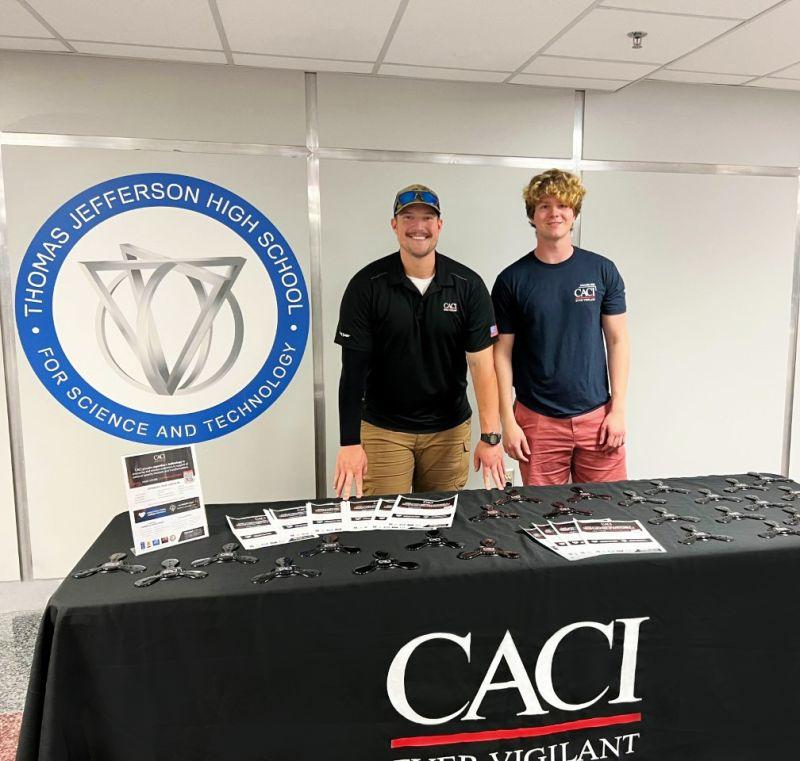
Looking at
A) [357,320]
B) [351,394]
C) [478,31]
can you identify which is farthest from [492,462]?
A: [478,31]

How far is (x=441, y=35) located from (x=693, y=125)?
5.27 ft

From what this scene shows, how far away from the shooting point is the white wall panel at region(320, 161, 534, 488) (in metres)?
3.00

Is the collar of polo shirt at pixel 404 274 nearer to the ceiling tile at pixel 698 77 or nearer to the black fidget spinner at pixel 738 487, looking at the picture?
the black fidget spinner at pixel 738 487

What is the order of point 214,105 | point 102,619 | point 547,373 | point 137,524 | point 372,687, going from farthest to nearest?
point 214,105 → point 547,373 → point 137,524 → point 372,687 → point 102,619

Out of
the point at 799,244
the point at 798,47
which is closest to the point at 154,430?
the point at 798,47

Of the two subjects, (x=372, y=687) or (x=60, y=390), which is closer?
(x=372, y=687)

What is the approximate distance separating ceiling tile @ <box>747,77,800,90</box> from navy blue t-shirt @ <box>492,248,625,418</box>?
153 cm

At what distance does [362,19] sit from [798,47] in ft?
6.00

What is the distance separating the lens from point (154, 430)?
297cm

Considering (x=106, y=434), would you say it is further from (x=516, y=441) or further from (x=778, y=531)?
(x=778, y=531)

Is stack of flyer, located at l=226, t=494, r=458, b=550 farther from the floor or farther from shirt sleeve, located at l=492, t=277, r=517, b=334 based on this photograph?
the floor

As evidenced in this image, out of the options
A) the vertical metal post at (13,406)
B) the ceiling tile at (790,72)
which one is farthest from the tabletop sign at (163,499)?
the ceiling tile at (790,72)

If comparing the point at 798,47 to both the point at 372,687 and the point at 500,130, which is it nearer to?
the point at 500,130

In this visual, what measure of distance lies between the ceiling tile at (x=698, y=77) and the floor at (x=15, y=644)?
3632 millimetres
